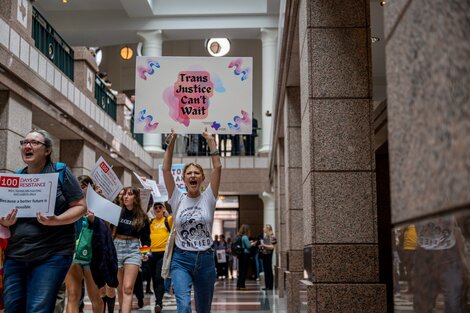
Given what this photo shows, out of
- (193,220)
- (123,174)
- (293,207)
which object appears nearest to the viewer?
(193,220)

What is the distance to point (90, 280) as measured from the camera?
7.71 meters

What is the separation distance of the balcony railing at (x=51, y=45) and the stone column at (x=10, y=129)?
2.42 m

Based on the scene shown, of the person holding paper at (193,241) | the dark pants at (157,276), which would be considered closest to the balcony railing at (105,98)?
the dark pants at (157,276)

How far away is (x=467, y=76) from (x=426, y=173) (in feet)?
1.42

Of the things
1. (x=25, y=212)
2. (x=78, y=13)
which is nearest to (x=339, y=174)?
(x=25, y=212)

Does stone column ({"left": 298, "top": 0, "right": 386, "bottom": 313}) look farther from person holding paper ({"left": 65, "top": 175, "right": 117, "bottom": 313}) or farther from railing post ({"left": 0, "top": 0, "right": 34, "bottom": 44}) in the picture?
railing post ({"left": 0, "top": 0, "right": 34, "bottom": 44})

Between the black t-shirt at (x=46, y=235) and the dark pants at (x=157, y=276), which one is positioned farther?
the dark pants at (x=157, y=276)

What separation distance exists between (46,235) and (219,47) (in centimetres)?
3287

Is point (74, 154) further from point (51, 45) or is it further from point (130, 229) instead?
point (130, 229)

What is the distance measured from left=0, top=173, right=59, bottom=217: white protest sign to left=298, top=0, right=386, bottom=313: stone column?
87.8 inches

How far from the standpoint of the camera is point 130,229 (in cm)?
871

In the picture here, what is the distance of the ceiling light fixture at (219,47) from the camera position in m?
37.0

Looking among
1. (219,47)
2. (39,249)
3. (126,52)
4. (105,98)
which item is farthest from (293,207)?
(126,52)

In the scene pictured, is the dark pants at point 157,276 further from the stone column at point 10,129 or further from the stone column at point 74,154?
the stone column at point 74,154
